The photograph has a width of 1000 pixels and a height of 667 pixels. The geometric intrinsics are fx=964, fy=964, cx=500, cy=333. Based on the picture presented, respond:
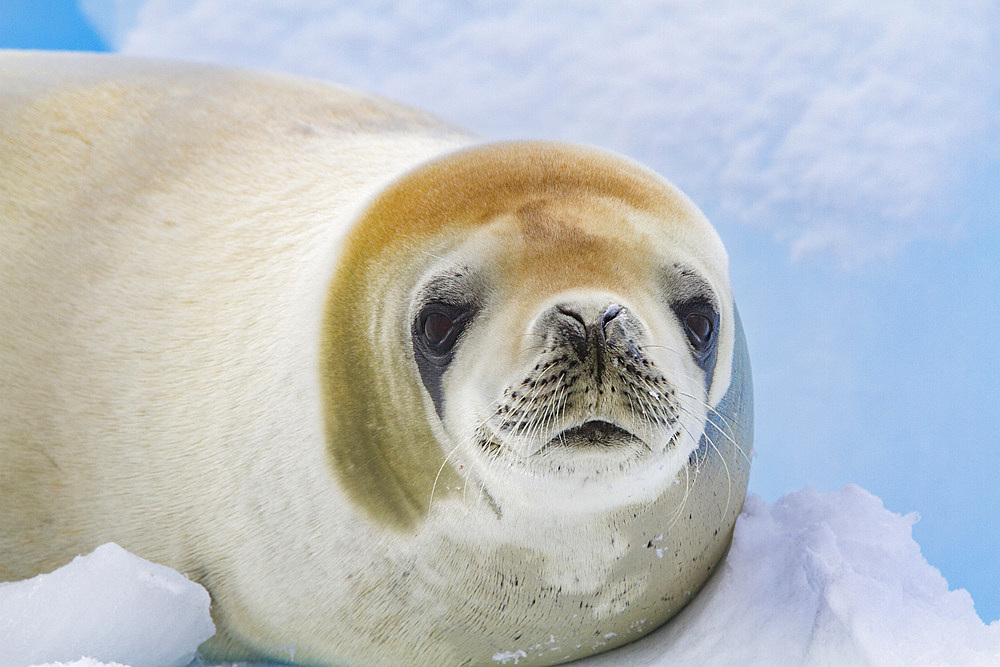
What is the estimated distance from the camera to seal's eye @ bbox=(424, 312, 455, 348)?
1653mm

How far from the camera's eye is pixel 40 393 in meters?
2.07

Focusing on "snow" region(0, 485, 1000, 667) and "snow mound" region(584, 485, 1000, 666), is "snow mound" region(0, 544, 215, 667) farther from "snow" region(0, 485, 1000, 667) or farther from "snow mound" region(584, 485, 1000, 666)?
Answer: "snow mound" region(584, 485, 1000, 666)

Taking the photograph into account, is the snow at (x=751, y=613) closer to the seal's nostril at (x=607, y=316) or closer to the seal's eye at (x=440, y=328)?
the seal's eye at (x=440, y=328)

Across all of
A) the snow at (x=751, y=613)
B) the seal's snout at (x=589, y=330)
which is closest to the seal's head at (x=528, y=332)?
the seal's snout at (x=589, y=330)

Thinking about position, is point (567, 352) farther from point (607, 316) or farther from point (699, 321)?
point (699, 321)

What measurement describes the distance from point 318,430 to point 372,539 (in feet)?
0.77

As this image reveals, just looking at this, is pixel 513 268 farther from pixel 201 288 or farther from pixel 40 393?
pixel 40 393

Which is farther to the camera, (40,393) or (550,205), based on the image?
(40,393)

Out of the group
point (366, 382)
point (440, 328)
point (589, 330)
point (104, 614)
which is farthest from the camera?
point (104, 614)

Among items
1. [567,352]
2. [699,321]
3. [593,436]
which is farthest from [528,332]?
[699,321]

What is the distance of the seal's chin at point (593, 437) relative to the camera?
1.52m

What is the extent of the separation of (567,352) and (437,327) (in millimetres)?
292

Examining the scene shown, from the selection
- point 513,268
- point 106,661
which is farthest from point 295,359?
point 106,661

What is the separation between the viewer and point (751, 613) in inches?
82.3
